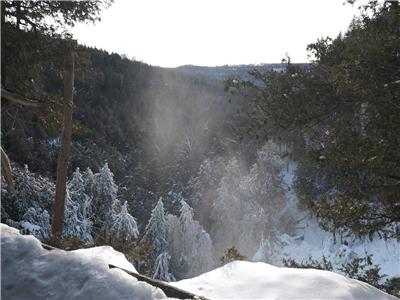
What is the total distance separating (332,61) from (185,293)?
5622 millimetres

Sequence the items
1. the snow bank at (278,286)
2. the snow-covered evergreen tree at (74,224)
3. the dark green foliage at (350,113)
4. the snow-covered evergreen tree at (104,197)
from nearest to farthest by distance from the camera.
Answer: the snow bank at (278,286) → the dark green foliage at (350,113) → the snow-covered evergreen tree at (74,224) → the snow-covered evergreen tree at (104,197)

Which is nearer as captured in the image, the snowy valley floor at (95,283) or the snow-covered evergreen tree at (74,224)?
the snowy valley floor at (95,283)

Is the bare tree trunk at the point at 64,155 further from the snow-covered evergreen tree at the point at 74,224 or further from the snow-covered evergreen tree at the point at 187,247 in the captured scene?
the snow-covered evergreen tree at the point at 187,247

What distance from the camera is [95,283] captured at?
279 cm

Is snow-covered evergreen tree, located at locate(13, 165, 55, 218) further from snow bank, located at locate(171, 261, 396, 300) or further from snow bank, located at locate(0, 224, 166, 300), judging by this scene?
snow bank, located at locate(0, 224, 166, 300)

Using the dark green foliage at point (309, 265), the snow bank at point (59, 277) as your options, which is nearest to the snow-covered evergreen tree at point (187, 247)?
the dark green foliage at point (309, 265)

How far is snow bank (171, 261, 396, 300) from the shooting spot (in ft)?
12.9

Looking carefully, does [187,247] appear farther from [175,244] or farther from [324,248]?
[324,248]

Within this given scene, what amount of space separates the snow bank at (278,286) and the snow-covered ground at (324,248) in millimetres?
25784

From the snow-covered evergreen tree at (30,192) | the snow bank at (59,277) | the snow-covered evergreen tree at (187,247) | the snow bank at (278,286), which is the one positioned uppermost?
the snow bank at (59,277)

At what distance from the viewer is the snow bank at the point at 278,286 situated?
393 centimetres

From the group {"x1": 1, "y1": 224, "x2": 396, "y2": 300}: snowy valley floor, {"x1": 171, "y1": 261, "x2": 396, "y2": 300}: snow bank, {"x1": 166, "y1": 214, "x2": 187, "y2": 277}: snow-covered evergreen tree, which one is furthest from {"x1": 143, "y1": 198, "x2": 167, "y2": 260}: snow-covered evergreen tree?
{"x1": 1, "y1": 224, "x2": 396, "y2": 300}: snowy valley floor

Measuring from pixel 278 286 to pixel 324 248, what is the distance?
31.7m

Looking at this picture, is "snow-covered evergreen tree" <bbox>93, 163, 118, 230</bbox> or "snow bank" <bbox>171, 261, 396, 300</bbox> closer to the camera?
"snow bank" <bbox>171, 261, 396, 300</bbox>
